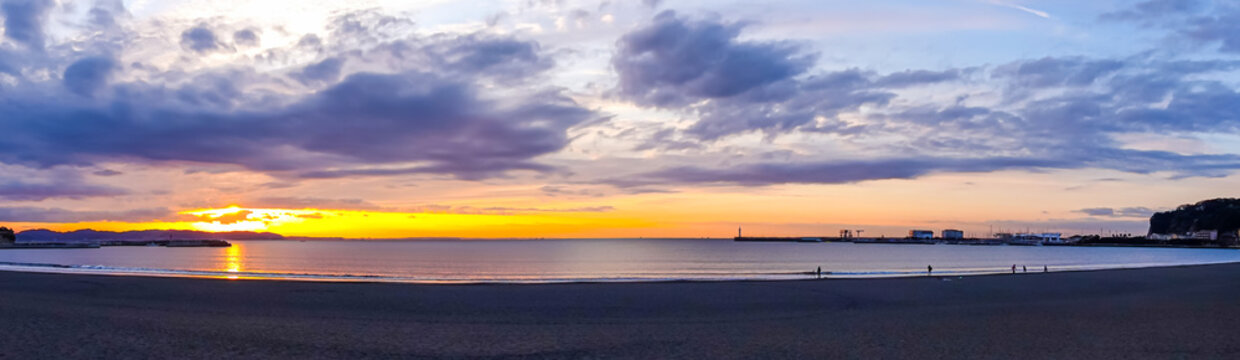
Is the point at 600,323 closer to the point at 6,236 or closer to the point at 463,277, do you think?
the point at 463,277

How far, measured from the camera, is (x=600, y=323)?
60.6 feet

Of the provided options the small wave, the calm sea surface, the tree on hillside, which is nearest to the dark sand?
the small wave

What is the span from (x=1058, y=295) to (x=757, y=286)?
12230 mm

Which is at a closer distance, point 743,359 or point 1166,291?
point 743,359

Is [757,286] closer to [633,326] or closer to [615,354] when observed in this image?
[633,326]

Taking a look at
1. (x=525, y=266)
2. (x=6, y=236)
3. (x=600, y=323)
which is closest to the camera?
(x=600, y=323)

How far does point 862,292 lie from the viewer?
30250mm

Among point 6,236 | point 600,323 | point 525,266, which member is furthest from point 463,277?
point 6,236

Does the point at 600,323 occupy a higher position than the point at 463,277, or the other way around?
the point at 600,323

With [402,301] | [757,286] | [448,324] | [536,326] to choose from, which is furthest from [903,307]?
[402,301]

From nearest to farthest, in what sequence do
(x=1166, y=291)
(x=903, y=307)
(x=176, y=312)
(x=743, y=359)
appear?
1. (x=743, y=359)
2. (x=176, y=312)
3. (x=903, y=307)
4. (x=1166, y=291)

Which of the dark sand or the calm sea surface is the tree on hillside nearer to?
the calm sea surface

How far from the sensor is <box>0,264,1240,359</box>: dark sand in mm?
13695

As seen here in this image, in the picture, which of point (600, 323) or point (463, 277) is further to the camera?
point (463, 277)
